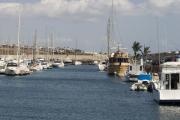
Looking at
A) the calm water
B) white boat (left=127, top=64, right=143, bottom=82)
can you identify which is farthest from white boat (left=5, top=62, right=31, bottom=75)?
the calm water

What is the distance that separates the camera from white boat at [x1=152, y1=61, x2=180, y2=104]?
64.4 meters

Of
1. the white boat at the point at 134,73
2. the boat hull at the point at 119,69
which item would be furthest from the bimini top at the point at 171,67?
the boat hull at the point at 119,69

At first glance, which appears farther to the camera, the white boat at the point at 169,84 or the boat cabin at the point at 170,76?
the boat cabin at the point at 170,76

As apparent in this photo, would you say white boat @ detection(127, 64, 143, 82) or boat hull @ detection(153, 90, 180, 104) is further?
white boat @ detection(127, 64, 143, 82)

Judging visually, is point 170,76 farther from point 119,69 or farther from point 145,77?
point 119,69

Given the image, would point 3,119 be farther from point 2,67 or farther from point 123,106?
point 2,67

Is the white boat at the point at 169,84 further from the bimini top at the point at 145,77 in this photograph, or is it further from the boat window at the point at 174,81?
the bimini top at the point at 145,77

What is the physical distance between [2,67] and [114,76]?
96.5ft

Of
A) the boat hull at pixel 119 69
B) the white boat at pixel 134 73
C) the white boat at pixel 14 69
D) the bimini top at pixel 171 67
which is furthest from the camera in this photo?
the boat hull at pixel 119 69

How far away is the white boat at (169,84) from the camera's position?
2534 inches

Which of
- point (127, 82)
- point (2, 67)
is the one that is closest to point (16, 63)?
point (2, 67)

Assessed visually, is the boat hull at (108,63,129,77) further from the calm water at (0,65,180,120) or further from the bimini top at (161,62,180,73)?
the bimini top at (161,62,180,73)

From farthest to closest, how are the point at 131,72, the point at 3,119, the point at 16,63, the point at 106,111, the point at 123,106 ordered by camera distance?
the point at 16,63, the point at 131,72, the point at 123,106, the point at 106,111, the point at 3,119

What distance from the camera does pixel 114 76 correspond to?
163 metres
